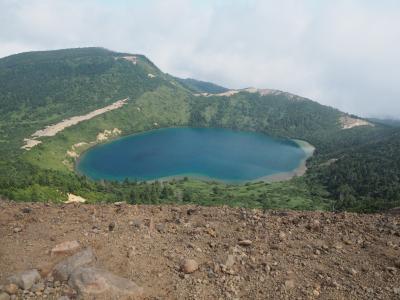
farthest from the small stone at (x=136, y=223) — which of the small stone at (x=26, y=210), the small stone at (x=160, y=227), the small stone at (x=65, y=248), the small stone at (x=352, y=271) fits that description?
the small stone at (x=352, y=271)

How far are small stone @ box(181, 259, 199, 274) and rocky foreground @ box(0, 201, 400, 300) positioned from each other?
0.03 m

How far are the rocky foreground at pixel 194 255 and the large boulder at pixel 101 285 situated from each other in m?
0.03

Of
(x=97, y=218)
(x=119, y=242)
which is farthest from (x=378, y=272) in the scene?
(x=97, y=218)

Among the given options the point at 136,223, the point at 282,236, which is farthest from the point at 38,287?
the point at 282,236

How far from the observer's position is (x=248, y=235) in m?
16.1

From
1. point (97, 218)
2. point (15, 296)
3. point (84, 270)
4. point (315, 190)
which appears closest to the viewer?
point (15, 296)

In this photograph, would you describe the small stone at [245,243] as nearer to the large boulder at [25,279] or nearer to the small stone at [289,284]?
the small stone at [289,284]

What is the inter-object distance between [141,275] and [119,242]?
2.27m

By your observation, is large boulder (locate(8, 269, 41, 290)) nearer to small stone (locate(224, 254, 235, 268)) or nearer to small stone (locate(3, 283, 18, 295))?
small stone (locate(3, 283, 18, 295))

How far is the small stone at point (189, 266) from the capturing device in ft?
44.1

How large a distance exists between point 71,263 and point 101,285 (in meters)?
1.73

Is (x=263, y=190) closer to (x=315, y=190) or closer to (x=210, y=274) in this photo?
(x=315, y=190)

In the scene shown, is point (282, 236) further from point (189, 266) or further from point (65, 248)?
point (65, 248)

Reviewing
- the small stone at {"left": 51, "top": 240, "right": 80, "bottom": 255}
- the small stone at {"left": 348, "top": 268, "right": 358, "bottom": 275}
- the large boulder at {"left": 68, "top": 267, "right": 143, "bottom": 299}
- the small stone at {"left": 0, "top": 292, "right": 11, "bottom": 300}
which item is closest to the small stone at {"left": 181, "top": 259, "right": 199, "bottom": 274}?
the large boulder at {"left": 68, "top": 267, "right": 143, "bottom": 299}
